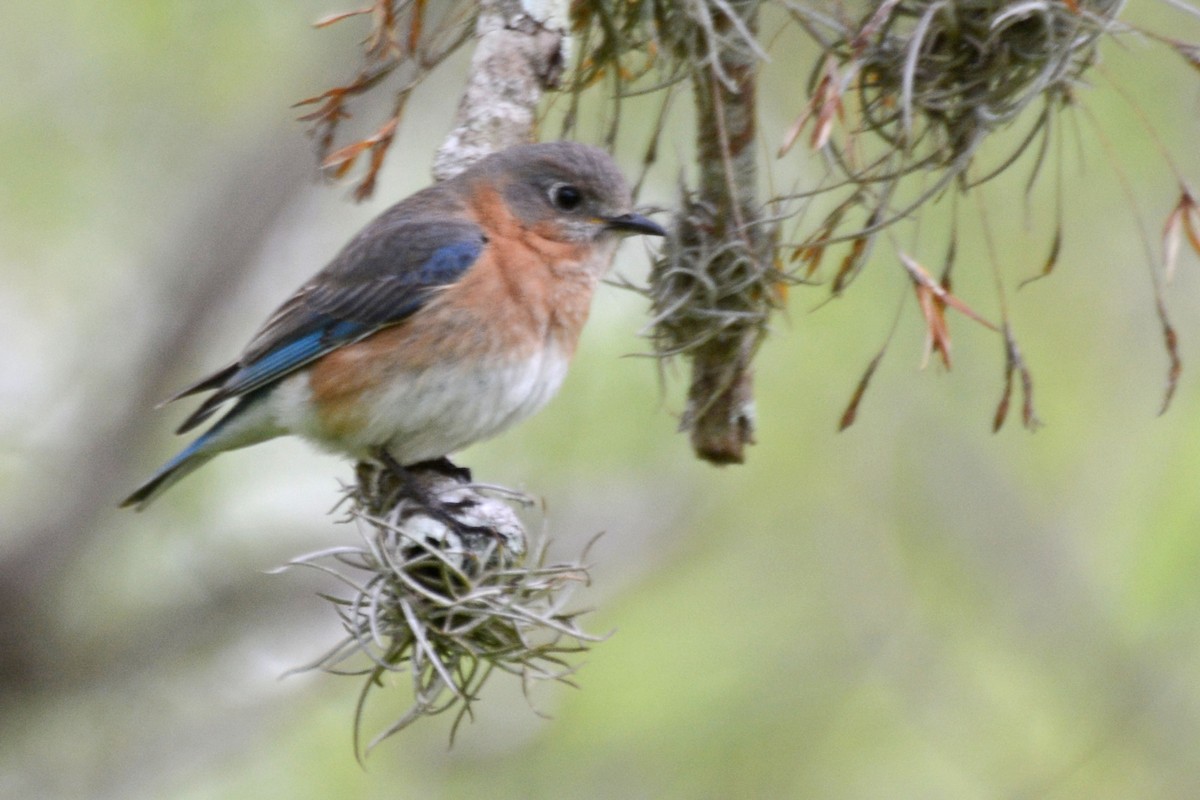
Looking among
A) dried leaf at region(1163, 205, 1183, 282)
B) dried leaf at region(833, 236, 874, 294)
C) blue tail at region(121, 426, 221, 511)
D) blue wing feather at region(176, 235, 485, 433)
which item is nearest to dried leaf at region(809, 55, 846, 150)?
dried leaf at region(833, 236, 874, 294)

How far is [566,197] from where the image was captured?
4441 mm

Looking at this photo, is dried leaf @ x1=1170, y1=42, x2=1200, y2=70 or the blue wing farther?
the blue wing

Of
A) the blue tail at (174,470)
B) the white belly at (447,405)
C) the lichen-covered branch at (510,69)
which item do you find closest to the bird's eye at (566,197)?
the lichen-covered branch at (510,69)

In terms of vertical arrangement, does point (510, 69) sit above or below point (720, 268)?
above

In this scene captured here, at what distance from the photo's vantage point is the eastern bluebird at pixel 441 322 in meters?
4.09

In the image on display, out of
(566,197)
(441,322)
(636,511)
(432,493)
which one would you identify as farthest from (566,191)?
(636,511)

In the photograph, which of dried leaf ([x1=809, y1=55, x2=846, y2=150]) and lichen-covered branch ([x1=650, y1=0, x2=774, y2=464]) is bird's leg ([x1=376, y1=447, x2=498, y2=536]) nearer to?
lichen-covered branch ([x1=650, y1=0, x2=774, y2=464])

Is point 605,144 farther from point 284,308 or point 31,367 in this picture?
point 31,367

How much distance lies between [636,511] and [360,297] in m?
2.40

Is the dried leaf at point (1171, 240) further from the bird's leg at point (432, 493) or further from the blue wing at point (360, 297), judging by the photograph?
the blue wing at point (360, 297)

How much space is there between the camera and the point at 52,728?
6965mm

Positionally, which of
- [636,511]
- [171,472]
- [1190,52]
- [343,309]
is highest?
[1190,52]

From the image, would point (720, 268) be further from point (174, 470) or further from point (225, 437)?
point (174, 470)

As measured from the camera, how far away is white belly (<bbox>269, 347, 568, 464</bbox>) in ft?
13.3
